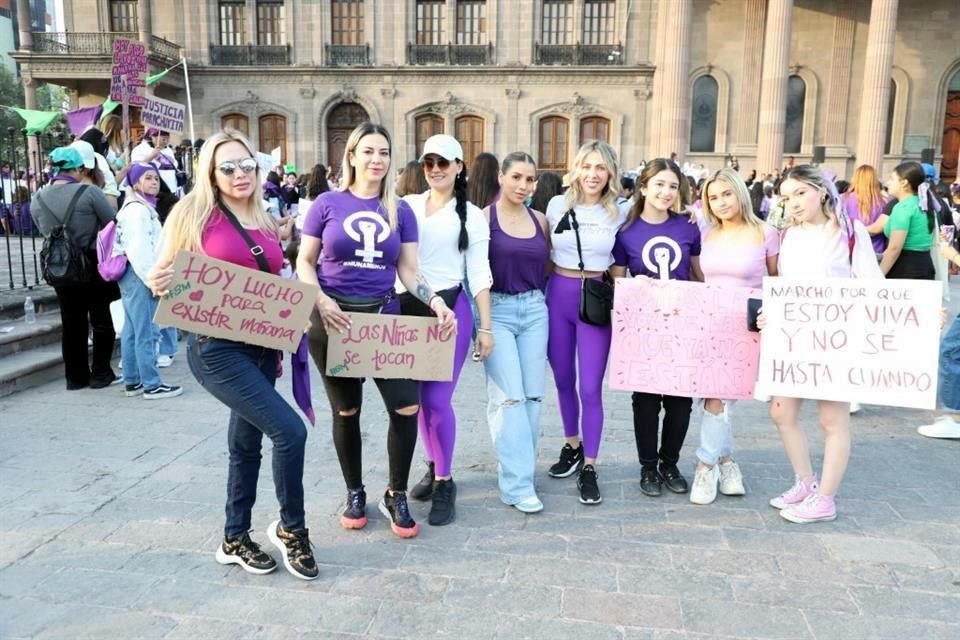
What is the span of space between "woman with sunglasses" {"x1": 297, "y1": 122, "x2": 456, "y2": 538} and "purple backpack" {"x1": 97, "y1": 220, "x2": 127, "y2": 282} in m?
3.38

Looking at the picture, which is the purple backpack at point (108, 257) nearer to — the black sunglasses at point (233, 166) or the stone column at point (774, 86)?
the black sunglasses at point (233, 166)

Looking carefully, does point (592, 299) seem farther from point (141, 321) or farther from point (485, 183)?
point (141, 321)

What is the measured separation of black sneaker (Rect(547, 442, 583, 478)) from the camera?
15.2ft

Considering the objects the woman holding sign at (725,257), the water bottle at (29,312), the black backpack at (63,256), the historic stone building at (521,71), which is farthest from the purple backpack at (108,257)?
the historic stone building at (521,71)

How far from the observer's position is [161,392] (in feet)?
20.8

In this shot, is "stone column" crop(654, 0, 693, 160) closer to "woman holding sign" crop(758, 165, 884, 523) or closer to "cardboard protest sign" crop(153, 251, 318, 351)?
"woman holding sign" crop(758, 165, 884, 523)

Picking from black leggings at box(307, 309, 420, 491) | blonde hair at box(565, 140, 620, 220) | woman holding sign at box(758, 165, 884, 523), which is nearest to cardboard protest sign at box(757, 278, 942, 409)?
woman holding sign at box(758, 165, 884, 523)

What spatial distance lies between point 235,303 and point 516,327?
5.31 ft

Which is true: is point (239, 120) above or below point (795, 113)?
below

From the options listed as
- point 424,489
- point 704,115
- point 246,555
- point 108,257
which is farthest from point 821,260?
point 704,115

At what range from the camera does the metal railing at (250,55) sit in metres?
31.5

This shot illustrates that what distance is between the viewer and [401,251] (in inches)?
145

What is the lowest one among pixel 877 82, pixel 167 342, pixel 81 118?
pixel 167 342

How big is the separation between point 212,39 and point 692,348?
1287 inches
